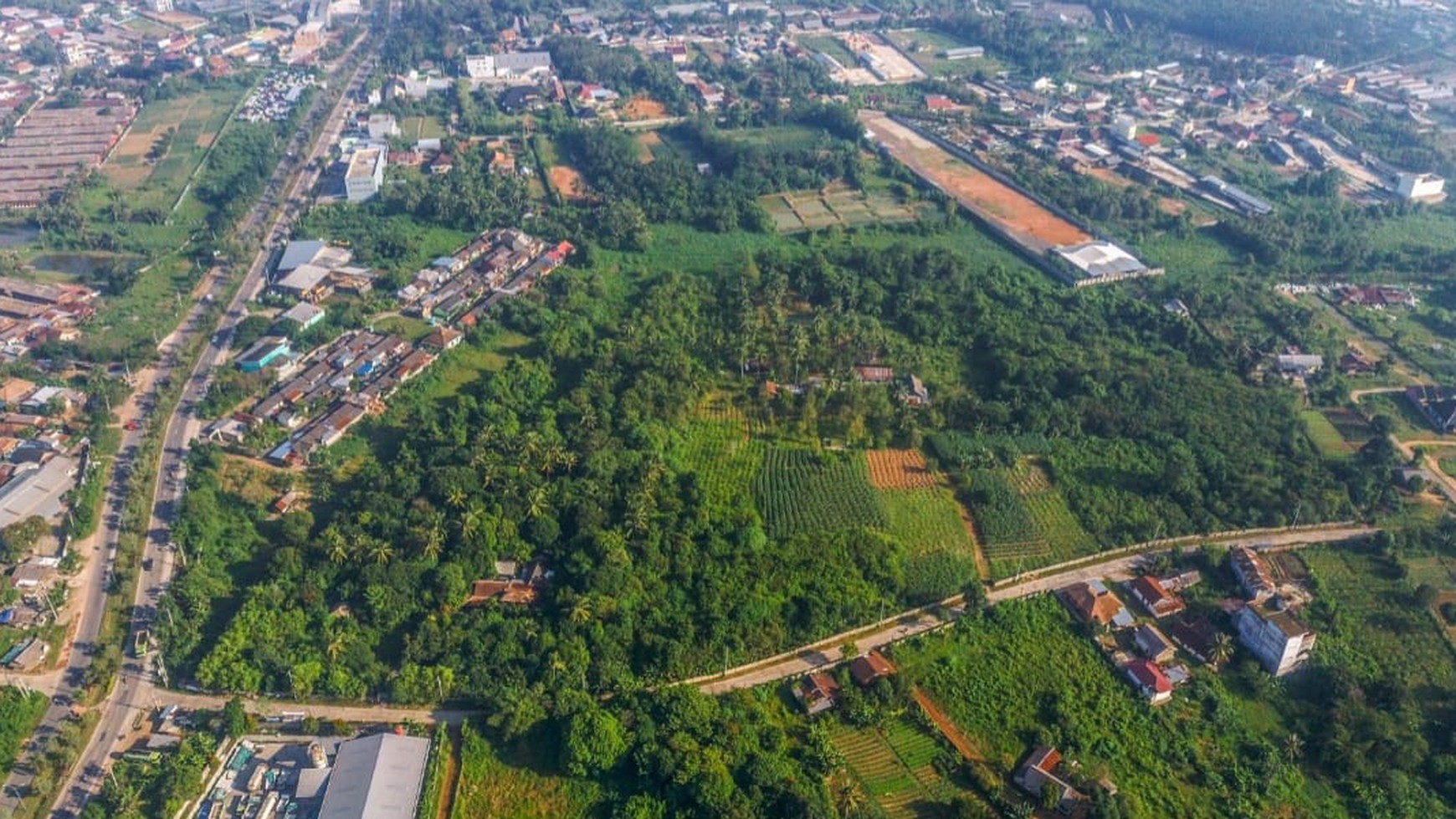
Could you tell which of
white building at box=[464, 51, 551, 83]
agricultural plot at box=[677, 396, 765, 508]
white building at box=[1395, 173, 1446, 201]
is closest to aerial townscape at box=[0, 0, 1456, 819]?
white building at box=[1395, 173, 1446, 201]

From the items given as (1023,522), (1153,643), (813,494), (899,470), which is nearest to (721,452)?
(813,494)

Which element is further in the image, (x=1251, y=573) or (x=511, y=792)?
(x=1251, y=573)

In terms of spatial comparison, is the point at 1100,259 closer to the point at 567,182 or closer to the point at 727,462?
the point at 727,462

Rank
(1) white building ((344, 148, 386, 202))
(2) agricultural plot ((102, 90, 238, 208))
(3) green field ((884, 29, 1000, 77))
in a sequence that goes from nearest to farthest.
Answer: (1) white building ((344, 148, 386, 202)) → (2) agricultural plot ((102, 90, 238, 208)) → (3) green field ((884, 29, 1000, 77))

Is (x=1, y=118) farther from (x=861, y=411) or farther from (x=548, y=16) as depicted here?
(x=861, y=411)

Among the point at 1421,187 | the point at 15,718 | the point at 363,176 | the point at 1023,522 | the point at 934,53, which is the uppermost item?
the point at 934,53

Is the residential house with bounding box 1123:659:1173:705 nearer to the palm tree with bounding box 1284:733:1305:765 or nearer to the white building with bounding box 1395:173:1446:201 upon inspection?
the palm tree with bounding box 1284:733:1305:765

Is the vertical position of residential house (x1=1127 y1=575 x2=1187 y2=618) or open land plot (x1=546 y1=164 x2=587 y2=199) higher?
open land plot (x1=546 y1=164 x2=587 y2=199)
